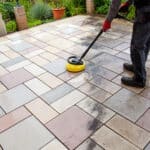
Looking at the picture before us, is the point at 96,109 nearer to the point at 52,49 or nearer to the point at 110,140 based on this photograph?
the point at 110,140

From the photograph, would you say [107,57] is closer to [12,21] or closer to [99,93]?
[99,93]

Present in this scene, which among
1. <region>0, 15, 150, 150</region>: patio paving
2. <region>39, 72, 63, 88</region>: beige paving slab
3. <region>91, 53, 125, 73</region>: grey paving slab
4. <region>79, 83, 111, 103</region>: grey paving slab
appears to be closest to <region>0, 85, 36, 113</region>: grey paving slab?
<region>0, 15, 150, 150</region>: patio paving

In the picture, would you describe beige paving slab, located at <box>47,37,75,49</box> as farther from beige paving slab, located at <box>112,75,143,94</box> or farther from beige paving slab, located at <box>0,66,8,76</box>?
beige paving slab, located at <box>112,75,143,94</box>

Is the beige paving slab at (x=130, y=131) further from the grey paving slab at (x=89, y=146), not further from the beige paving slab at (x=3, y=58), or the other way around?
the beige paving slab at (x=3, y=58)

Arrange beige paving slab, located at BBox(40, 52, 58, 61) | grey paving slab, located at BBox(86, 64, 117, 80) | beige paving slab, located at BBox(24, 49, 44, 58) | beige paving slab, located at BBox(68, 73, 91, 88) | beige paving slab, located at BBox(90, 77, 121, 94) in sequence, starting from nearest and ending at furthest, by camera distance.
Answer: beige paving slab, located at BBox(90, 77, 121, 94) → beige paving slab, located at BBox(68, 73, 91, 88) → grey paving slab, located at BBox(86, 64, 117, 80) → beige paving slab, located at BBox(40, 52, 58, 61) → beige paving slab, located at BBox(24, 49, 44, 58)

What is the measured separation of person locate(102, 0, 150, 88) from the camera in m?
2.28

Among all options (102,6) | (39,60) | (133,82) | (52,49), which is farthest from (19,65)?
(102,6)

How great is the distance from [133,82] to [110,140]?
3.13 ft

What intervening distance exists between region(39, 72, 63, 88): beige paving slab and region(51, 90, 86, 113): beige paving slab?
31 centimetres

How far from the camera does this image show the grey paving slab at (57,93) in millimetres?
2642

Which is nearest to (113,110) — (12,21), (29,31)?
(29,31)

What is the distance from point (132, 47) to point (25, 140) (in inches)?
60.3

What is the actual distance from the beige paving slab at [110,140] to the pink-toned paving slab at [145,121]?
0.94ft

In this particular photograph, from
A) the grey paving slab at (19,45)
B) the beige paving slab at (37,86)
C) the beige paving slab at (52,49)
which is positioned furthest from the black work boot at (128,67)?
the grey paving slab at (19,45)
